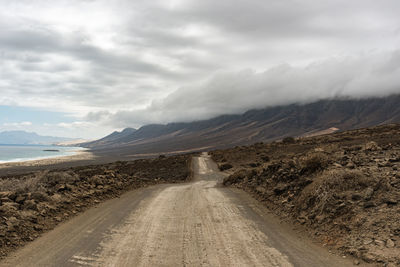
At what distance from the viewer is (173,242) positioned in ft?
25.9

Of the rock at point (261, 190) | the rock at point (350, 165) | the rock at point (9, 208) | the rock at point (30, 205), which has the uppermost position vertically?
the rock at point (9, 208)

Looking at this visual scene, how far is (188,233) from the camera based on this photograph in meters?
8.70

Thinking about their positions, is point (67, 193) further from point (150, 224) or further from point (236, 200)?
point (236, 200)

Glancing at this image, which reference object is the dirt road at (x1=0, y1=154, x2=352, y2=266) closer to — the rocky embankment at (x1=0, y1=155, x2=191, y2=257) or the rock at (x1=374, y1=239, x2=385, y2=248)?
the rocky embankment at (x1=0, y1=155, x2=191, y2=257)

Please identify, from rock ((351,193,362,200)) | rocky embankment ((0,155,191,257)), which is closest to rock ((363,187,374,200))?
rock ((351,193,362,200))

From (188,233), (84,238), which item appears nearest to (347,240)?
(188,233)

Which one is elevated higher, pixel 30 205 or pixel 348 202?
pixel 30 205

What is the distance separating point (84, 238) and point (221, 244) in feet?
13.2

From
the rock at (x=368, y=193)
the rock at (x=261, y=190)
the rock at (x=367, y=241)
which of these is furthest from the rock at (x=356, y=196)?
the rock at (x=261, y=190)

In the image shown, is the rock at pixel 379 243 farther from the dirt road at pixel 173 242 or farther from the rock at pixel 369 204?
the rock at pixel 369 204

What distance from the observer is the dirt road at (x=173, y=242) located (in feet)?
21.8

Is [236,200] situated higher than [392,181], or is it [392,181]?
[392,181]

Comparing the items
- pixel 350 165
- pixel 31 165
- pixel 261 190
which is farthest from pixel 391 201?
pixel 31 165

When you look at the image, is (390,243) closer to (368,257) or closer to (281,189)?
(368,257)
